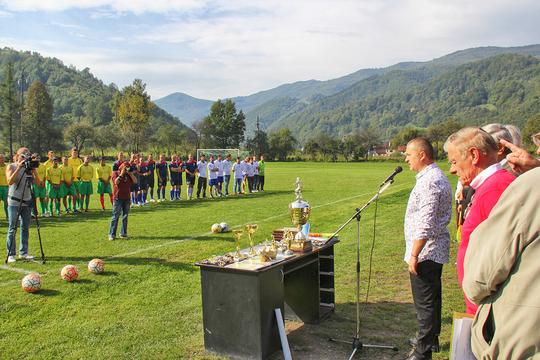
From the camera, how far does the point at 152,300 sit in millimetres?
7309

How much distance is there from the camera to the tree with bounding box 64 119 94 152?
89.6m

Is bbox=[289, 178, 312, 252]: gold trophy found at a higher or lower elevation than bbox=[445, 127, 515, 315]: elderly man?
lower

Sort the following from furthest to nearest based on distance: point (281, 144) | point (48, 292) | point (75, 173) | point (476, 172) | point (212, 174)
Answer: point (281, 144)
point (212, 174)
point (75, 173)
point (48, 292)
point (476, 172)

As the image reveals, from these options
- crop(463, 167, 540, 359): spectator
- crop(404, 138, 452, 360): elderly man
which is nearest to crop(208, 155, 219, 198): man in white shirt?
crop(404, 138, 452, 360): elderly man

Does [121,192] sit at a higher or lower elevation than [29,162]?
lower

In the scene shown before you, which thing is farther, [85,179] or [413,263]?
[85,179]

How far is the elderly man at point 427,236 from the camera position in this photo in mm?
4750

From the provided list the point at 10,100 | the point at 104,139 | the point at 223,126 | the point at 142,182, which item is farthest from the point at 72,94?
the point at 142,182

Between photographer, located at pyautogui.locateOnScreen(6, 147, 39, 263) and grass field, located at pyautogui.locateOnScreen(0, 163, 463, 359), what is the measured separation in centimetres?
48

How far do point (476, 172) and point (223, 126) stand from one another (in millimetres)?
95764

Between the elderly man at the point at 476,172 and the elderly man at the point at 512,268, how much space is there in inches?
37.2

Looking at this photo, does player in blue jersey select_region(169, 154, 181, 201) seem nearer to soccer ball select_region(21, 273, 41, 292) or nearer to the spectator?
soccer ball select_region(21, 273, 41, 292)

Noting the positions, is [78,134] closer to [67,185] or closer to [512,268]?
[67,185]

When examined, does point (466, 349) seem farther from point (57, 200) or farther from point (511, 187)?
point (57, 200)
